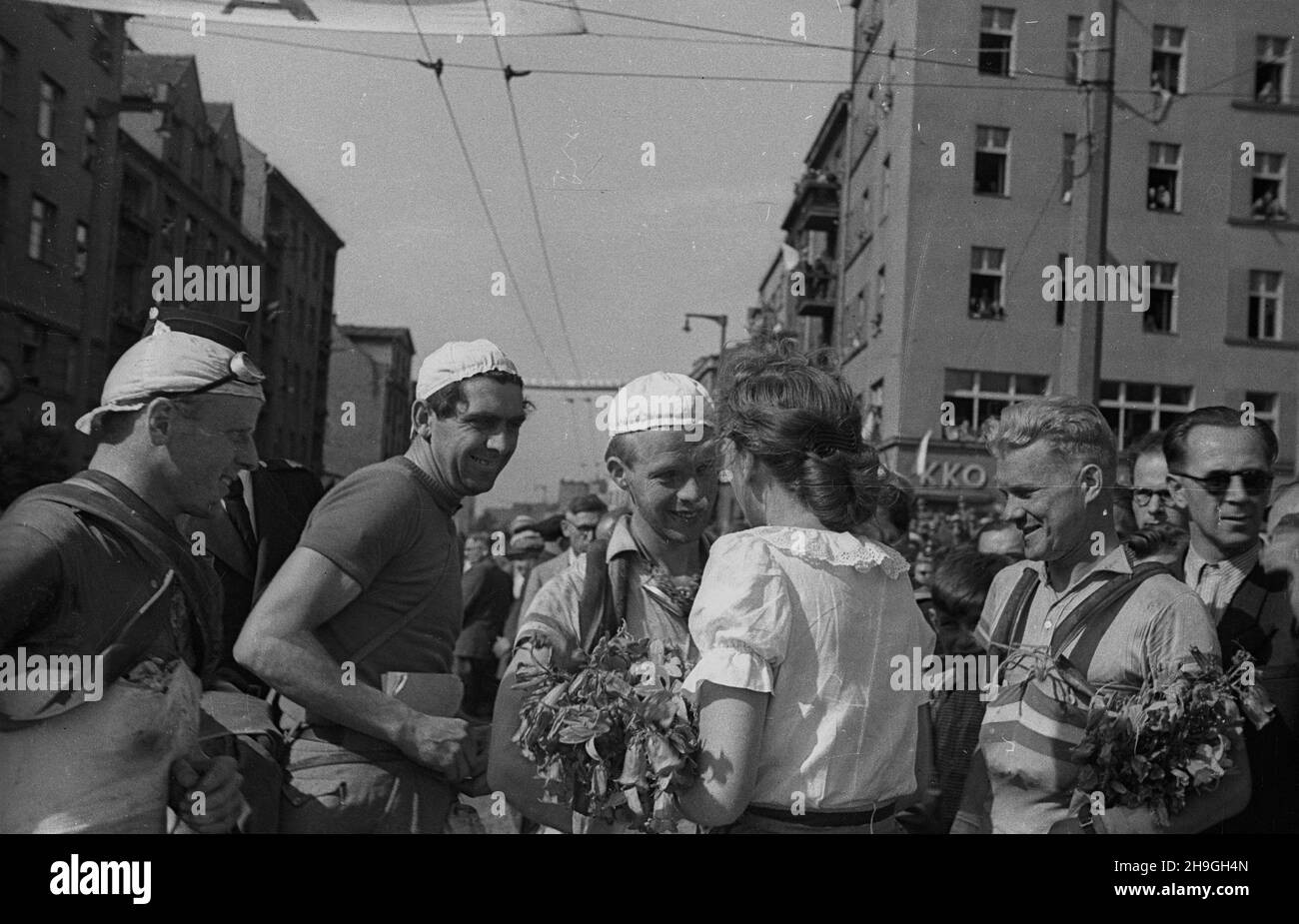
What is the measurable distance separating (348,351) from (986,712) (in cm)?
161

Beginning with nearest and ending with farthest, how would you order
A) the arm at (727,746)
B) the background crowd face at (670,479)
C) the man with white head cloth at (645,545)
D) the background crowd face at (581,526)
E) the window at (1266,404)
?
the arm at (727,746), the man with white head cloth at (645,545), the background crowd face at (670,479), the window at (1266,404), the background crowd face at (581,526)

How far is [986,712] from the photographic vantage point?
2.45 metres

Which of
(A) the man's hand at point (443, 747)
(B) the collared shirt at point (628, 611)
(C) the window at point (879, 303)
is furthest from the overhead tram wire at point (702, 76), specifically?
(A) the man's hand at point (443, 747)

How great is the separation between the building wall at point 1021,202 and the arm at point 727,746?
4.46ft

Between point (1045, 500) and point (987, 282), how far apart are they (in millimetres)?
720

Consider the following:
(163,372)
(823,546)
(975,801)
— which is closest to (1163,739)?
(975,801)

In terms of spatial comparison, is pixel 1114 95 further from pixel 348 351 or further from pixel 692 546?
pixel 348 351

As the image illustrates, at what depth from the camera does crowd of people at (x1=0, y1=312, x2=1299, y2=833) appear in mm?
1804

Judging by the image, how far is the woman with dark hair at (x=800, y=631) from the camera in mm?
1720

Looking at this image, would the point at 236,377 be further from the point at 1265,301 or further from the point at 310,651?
the point at 1265,301

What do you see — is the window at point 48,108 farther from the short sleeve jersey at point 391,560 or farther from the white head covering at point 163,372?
the short sleeve jersey at point 391,560

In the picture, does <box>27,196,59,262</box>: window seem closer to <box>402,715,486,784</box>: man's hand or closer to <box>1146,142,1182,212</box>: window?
<box>402,715,486,784</box>: man's hand

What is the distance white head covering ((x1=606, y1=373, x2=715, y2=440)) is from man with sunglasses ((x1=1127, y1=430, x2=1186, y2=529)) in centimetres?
146
